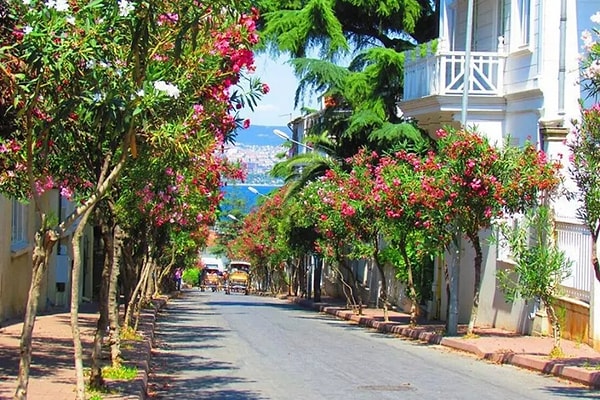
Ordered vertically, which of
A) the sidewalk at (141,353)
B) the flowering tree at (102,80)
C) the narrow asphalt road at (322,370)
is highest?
the flowering tree at (102,80)

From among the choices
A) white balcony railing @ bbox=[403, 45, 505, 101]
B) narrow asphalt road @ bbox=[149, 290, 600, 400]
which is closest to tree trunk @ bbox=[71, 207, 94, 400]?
narrow asphalt road @ bbox=[149, 290, 600, 400]

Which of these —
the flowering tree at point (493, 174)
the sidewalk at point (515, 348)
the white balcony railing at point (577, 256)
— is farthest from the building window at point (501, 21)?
the sidewalk at point (515, 348)

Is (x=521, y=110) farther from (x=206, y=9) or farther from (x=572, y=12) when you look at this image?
(x=206, y=9)

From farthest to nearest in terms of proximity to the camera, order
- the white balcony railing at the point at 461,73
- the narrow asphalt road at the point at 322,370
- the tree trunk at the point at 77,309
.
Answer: the white balcony railing at the point at 461,73 → the narrow asphalt road at the point at 322,370 → the tree trunk at the point at 77,309

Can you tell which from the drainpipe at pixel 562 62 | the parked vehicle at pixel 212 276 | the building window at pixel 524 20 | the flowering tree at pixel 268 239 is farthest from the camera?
the parked vehicle at pixel 212 276

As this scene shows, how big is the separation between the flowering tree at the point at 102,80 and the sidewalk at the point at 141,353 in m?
2.61

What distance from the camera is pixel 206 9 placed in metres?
9.99

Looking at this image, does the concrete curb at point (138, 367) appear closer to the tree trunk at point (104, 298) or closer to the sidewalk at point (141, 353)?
the sidewalk at point (141, 353)

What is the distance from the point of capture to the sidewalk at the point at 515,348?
1712cm

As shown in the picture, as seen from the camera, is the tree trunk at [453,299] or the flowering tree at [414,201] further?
the tree trunk at [453,299]

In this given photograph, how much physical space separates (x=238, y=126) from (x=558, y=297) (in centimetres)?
980

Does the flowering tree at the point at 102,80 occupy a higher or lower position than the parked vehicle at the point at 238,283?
higher

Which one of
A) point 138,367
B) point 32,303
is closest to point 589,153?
point 138,367

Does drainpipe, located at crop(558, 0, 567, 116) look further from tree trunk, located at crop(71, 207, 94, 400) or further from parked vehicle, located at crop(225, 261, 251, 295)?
parked vehicle, located at crop(225, 261, 251, 295)
